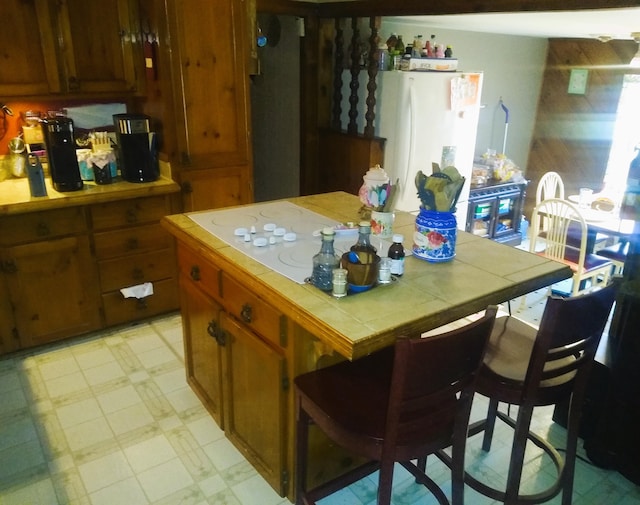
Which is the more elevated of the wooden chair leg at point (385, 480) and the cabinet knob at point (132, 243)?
the cabinet knob at point (132, 243)

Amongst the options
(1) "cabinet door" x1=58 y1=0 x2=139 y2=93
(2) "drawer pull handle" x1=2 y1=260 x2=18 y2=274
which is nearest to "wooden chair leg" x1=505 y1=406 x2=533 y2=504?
(2) "drawer pull handle" x1=2 y1=260 x2=18 y2=274

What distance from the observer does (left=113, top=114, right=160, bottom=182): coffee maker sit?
2.96m

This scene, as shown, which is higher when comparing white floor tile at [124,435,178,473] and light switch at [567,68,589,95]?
light switch at [567,68,589,95]

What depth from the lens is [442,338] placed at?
121 cm

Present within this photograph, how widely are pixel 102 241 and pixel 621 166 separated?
4810mm

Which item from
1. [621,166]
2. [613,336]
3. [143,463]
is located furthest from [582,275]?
[143,463]

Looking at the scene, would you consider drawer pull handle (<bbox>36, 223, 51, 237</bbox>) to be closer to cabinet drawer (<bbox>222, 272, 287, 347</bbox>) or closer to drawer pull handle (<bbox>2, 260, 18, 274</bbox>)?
drawer pull handle (<bbox>2, 260, 18, 274</bbox>)

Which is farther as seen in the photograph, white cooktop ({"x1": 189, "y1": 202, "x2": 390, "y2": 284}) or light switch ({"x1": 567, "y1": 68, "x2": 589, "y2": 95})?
light switch ({"x1": 567, "y1": 68, "x2": 589, "y2": 95})

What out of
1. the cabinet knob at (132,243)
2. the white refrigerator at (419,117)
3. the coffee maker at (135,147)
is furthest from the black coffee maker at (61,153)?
the white refrigerator at (419,117)

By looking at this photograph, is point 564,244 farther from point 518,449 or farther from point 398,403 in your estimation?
point 398,403

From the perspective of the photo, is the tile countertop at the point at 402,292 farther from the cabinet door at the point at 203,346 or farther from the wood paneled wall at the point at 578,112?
the wood paneled wall at the point at 578,112

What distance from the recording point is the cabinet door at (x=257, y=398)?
5.65 feet

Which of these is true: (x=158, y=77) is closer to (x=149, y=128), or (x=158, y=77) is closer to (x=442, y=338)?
(x=149, y=128)

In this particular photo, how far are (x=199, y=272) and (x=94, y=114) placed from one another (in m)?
1.84
